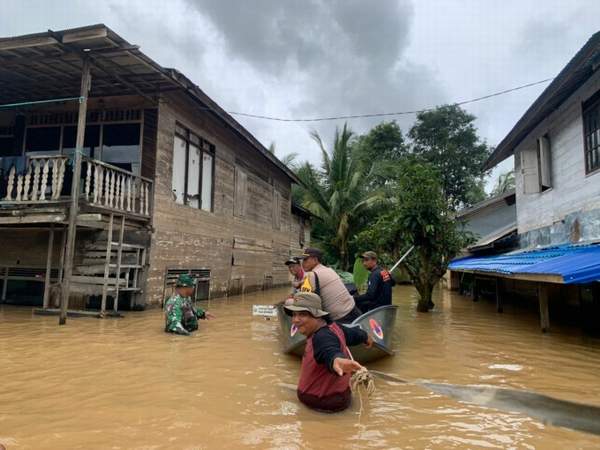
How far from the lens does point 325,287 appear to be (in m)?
4.91

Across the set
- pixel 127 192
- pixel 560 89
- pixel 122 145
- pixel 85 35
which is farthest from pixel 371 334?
pixel 122 145

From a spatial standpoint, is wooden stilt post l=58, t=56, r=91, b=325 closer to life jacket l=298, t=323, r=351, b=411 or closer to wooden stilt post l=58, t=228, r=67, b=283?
wooden stilt post l=58, t=228, r=67, b=283

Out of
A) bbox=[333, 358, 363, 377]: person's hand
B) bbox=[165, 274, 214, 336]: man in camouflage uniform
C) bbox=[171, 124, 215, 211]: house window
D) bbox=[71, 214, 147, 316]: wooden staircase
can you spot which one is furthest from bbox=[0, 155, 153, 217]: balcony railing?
bbox=[333, 358, 363, 377]: person's hand

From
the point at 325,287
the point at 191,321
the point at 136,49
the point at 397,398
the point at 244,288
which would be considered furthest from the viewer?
the point at 244,288

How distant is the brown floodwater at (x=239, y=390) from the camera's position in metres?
3.14

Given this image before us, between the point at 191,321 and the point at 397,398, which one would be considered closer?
the point at 397,398

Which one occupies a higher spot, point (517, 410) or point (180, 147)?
point (180, 147)

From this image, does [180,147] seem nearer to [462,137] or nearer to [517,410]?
[517,410]

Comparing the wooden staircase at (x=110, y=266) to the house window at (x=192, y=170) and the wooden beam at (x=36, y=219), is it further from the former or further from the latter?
the house window at (x=192, y=170)

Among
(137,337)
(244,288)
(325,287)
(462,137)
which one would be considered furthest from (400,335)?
(462,137)

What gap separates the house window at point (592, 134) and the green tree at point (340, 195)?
13956 millimetres

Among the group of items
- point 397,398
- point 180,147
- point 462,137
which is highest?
point 462,137

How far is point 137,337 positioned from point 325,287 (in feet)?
11.7

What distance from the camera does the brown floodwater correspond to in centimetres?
314
